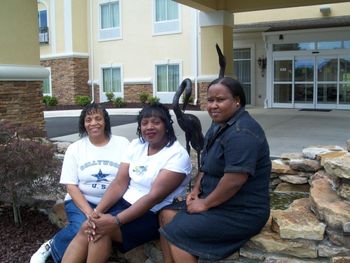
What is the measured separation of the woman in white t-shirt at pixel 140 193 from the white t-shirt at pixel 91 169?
0.76 ft

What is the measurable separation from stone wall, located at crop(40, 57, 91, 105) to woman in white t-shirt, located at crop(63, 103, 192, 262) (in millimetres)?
18761

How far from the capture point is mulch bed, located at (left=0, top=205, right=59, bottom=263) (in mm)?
3711

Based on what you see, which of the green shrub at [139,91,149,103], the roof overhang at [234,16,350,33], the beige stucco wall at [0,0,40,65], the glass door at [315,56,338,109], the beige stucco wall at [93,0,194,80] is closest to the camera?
the beige stucco wall at [0,0,40,65]

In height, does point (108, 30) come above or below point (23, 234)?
above

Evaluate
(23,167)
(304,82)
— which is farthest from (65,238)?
(304,82)

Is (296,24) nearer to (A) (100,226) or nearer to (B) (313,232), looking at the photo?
(B) (313,232)

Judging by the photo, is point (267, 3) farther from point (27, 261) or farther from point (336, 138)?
point (27, 261)

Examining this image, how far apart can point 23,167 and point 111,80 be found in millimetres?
17629

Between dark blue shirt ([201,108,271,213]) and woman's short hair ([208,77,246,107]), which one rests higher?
woman's short hair ([208,77,246,107])

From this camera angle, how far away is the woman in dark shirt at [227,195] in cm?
262

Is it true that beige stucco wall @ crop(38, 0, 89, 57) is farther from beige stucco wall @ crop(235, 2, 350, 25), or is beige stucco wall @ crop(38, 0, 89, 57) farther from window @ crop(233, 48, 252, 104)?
beige stucco wall @ crop(235, 2, 350, 25)

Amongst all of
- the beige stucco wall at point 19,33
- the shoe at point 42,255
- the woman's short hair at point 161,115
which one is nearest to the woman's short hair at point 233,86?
the woman's short hair at point 161,115

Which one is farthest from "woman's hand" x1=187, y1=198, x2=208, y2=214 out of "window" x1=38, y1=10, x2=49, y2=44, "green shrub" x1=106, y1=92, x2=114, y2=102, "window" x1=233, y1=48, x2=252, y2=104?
"window" x1=38, y1=10, x2=49, y2=44

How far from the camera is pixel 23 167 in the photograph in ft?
12.5
